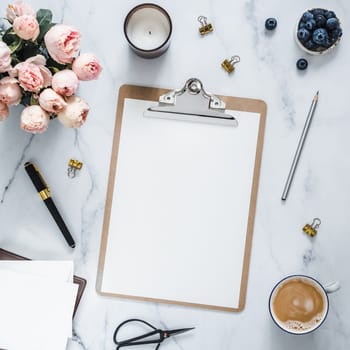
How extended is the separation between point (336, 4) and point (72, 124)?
488mm

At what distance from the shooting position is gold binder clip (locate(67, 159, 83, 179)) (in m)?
0.89

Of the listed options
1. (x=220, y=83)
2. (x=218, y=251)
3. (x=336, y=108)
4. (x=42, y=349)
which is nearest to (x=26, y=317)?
(x=42, y=349)

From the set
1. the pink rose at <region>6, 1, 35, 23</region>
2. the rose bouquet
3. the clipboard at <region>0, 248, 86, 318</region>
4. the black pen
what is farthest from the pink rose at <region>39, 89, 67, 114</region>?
the clipboard at <region>0, 248, 86, 318</region>

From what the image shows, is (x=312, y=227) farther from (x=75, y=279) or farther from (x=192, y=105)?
(x=75, y=279)

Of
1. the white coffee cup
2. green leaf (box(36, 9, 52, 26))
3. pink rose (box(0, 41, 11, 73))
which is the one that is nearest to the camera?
pink rose (box(0, 41, 11, 73))

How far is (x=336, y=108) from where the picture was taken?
902mm

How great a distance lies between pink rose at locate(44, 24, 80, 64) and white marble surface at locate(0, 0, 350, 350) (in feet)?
0.67

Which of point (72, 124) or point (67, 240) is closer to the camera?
point (72, 124)

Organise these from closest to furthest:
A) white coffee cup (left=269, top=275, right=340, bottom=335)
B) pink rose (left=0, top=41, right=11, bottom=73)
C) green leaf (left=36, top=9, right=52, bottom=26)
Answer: pink rose (left=0, top=41, right=11, bottom=73) < green leaf (left=36, top=9, right=52, bottom=26) < white coffee cup (left=269, top=275, right=340, bottom=335)

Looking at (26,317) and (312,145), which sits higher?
(312,145)

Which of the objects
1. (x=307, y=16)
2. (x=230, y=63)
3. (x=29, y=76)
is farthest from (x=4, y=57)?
(x=307, y=16)

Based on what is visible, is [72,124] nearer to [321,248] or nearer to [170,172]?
[170,172]

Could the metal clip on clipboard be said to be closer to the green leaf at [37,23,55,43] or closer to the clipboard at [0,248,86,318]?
the green leaf at [37,23,55,43]

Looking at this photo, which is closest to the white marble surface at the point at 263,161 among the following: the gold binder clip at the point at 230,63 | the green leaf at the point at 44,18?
the gold binder clip at the point at 230,63
